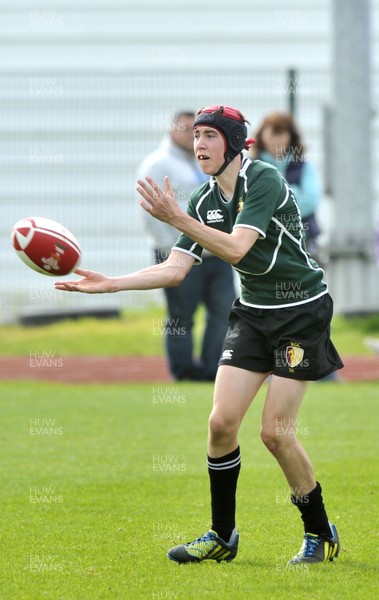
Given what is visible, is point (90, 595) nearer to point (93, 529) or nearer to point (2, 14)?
point (93, 529)

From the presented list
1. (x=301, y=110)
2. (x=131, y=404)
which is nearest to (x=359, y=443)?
(x=131, y=404)

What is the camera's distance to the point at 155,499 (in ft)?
22.3

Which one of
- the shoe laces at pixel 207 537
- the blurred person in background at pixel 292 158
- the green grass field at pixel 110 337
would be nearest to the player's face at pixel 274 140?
the blurred person in background at pixel 292 158

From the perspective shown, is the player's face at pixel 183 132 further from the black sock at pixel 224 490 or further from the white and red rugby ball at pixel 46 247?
the black sock at pixel 224 490

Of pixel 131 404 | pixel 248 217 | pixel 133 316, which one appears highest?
pixel 248 217

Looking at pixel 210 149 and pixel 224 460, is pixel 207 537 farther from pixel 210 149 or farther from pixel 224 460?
pixel 210 149

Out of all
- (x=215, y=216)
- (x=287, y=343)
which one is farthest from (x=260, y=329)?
(x=215, y=216)

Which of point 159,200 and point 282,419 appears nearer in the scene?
point 159,200

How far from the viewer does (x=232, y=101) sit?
57.5ft

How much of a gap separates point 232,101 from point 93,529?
12227 mm

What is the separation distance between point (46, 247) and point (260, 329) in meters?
1.07

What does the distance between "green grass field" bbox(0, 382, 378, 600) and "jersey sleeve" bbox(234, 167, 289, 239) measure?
1.52m

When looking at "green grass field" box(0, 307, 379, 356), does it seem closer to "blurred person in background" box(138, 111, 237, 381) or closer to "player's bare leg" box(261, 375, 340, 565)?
"blurred person in background" box(138, 111, 237, 381)

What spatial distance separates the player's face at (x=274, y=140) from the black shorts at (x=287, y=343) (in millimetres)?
5026
